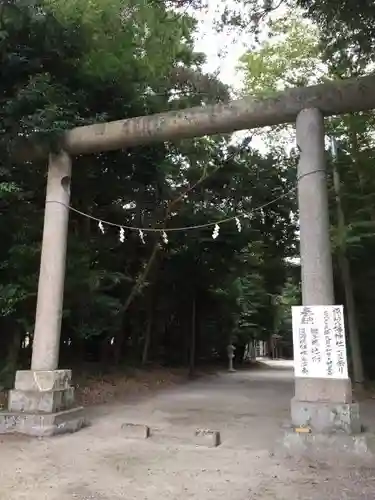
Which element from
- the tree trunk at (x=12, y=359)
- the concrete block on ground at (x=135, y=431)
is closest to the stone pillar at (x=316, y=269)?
the concrete block on ground at (x=135, y=431)

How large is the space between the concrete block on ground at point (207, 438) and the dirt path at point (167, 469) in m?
0.12

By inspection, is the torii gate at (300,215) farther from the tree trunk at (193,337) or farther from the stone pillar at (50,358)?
the tree trunk at (193,337)

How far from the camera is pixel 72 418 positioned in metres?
6.34

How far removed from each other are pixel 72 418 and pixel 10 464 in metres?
1.67

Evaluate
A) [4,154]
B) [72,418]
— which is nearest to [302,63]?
[4,154]

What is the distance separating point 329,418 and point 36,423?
370 cm

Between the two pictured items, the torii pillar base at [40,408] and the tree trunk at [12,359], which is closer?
the torii pillar base at [40,408]

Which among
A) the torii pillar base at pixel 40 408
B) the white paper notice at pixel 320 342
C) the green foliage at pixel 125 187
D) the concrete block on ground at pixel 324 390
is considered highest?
the green foliage at pixel 125 187

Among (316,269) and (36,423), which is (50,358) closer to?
(36,423)

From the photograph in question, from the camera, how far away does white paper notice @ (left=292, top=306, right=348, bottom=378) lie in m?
A: 5.29

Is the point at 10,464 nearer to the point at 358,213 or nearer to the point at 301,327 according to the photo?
the point at 301,327

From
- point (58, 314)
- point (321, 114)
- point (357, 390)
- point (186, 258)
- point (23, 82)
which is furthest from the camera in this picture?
point (186, 258)

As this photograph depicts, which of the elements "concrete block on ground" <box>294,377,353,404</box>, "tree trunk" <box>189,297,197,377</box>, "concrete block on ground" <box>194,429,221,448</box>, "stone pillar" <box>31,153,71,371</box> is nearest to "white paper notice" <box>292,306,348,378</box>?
"concrete block on ground" <box>294,377,353,404</box>

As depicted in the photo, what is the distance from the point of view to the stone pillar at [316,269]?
5.15 m
